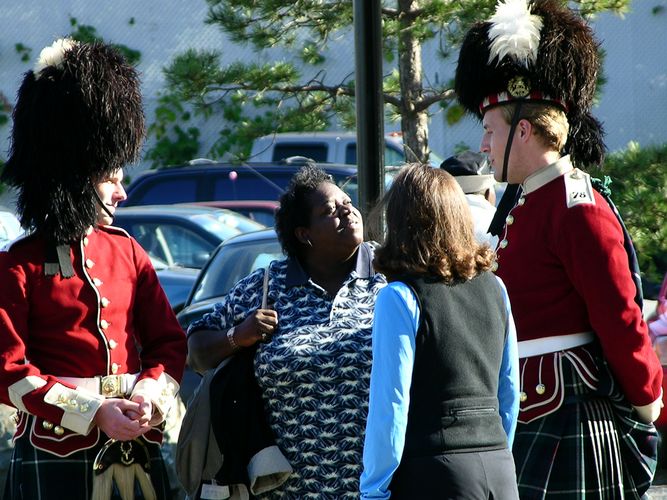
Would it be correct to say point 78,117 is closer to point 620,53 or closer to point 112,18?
point 620,53

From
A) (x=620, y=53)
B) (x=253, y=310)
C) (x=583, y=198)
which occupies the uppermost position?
(x=620, y=53)

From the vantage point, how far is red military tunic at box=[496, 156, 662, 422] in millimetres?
3379

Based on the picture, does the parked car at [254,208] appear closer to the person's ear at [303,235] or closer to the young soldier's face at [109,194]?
the person's ear at [303,235]

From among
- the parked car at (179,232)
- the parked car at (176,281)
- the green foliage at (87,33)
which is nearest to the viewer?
the parked car at (176,281)

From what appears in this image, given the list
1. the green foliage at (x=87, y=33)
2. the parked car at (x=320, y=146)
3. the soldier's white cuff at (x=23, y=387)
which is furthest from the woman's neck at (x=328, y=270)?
the green foliage at (x=87, y=33)

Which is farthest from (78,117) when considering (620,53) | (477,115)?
(620,53)

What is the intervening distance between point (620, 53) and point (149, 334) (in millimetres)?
13452

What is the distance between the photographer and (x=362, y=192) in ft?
15.0

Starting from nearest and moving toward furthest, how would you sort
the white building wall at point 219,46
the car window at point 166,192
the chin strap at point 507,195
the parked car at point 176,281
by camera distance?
1. the chin strap at point 507,195
2. the parked car at point 176,281
3. the car window at point 166,192
4. the white building wall at point 219,46

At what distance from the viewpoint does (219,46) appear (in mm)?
→ 16500

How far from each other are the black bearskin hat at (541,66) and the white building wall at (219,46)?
1010 centimetres

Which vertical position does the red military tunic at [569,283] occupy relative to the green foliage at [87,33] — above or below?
below

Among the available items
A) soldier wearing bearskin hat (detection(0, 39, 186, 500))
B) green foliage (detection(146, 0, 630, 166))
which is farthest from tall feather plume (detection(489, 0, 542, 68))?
green foliage (detection(146, 0, 630, 166))

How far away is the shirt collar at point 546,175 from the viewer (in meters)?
3.62
